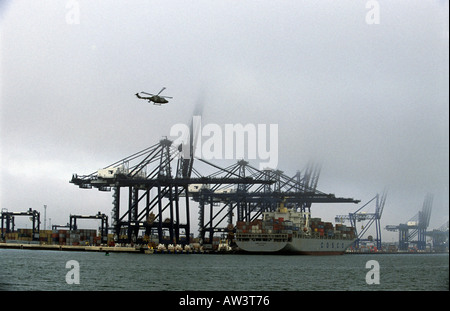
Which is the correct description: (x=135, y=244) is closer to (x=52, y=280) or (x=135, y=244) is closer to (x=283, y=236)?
(x=283, y=236)

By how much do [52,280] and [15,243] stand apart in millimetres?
108096

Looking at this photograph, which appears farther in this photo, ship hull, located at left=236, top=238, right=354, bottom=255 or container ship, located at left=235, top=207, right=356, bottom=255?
container ship, located at left=235, top=207, right=356, bottom=255

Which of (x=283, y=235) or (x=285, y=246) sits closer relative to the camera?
(x=285, y=246)

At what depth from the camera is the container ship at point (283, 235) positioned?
122625mm

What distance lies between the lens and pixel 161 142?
127250 mm

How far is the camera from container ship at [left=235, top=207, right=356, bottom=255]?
122625mm

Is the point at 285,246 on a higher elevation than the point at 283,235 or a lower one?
lower

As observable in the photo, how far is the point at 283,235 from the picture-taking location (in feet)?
402

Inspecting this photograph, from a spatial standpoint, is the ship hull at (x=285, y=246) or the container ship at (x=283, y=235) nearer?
the ship hull at (x=285, y=246)

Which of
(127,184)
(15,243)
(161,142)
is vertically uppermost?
(161,142)
